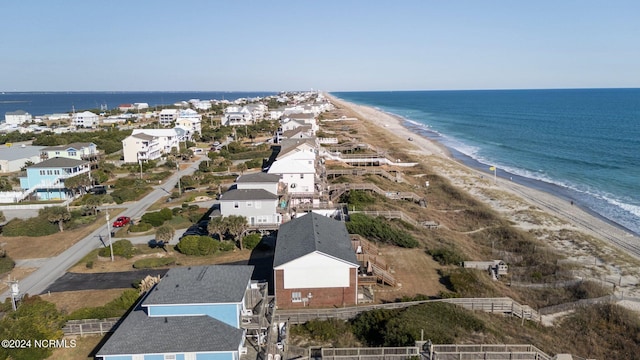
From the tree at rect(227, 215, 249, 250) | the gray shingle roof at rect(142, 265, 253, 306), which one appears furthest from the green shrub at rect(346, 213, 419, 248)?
the gray shingle roof at rect(142, 265, 253, 306)

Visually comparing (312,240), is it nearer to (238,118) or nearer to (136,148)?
(136,148)

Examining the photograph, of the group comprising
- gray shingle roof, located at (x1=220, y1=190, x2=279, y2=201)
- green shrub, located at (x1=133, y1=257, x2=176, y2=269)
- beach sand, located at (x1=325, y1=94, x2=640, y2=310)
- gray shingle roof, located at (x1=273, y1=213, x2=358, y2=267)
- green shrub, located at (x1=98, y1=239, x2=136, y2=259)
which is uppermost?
gray shingle roof, located at (x1=220, y1=190, x2=279, y2=201)

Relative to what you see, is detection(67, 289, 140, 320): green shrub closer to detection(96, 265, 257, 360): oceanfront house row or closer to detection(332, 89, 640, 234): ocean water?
detection(96, 265, 257, 360): oceanfront house row

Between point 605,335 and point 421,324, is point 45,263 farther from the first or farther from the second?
point 605,335

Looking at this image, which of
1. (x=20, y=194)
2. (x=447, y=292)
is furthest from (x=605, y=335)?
(x=20, y=194)

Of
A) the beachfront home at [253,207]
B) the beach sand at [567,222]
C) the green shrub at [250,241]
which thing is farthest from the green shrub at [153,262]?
the beach sand at [567,222]

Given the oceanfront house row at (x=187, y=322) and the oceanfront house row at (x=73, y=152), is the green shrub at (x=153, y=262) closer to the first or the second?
the oceanfront house row at (x=187, y=322)

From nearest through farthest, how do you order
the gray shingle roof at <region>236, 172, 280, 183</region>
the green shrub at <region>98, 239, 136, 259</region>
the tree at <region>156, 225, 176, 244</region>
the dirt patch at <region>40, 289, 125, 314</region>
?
the dirt patch at <region>40, 289, 125, 314</region>, the green shrub at <region>98, 239, 136, 259</region>, the tree at <region>156, 225, 176, 244</region>, the gray shingle roof at <region>236, 172, 280, 183</region>

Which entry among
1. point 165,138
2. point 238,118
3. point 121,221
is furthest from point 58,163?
point 238,118

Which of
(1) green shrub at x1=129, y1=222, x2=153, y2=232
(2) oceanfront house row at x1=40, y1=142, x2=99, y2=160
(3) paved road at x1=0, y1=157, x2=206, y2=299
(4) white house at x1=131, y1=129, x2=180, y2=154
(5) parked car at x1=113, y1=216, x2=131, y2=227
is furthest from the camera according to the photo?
(4) white house at x1=131, y1=129, x2=180, y2=154
